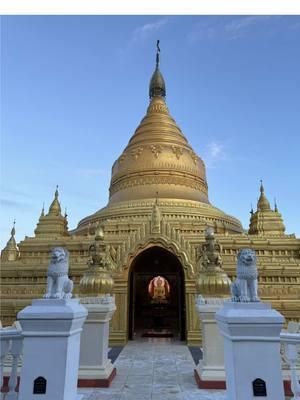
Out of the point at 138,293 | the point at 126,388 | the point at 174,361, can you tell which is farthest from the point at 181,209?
the point at 126,388

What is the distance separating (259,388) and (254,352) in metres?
0.39

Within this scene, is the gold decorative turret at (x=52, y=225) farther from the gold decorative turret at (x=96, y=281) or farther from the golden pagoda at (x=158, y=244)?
the gold decorative turret at (x=96, y=281)

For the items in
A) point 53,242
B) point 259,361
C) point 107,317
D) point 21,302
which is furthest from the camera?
point 53,242

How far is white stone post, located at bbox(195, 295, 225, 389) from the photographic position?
642 centimetres

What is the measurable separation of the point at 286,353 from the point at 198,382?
2852mm

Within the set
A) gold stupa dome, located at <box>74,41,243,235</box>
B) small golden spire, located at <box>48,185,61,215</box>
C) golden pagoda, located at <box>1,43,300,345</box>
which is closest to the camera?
golden pagoda, located at <box>1,43,300,345</box>

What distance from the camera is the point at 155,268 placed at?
65.0 feet

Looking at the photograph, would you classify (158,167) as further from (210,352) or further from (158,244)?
(210,352)

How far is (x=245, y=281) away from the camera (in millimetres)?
4293

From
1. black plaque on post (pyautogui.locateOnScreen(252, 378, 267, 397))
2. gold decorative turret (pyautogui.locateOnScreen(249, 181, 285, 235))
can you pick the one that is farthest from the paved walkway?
gold decorative turret (pyautogui.locateOnScreen(249, 181, 285, 235))

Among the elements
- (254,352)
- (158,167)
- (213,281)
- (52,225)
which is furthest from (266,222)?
(254,352)

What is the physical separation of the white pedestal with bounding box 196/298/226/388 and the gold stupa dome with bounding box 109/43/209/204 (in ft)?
53.2

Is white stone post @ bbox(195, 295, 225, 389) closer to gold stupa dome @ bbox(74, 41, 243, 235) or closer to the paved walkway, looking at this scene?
the paved walkway

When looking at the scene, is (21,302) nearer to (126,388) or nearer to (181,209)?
(126,388)
